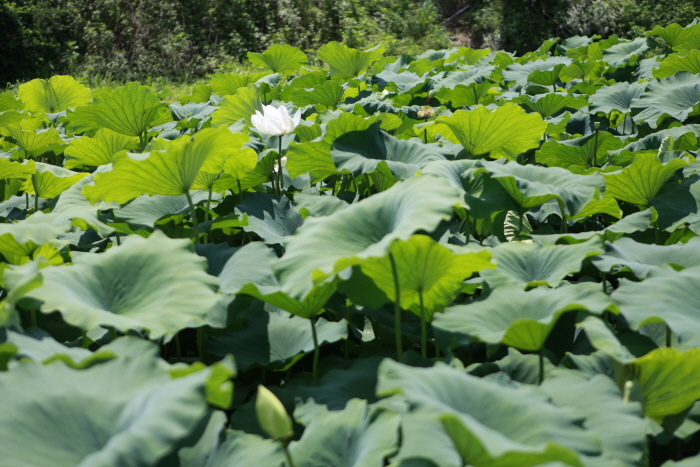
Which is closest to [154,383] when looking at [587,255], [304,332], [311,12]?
[304,332]

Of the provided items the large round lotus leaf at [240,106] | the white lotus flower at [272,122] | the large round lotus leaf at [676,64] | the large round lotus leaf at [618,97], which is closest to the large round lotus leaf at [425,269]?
the white lotus flower at [272,122]

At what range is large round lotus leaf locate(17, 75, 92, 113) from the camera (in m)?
3.04

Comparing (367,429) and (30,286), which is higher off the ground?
(30,286)

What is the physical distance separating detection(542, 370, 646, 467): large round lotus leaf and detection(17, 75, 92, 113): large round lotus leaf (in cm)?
285

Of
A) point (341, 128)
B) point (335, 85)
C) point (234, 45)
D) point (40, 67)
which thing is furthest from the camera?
point (234, 45)

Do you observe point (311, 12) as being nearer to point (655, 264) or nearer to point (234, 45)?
point (234, 45)

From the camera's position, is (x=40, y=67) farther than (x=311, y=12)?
No

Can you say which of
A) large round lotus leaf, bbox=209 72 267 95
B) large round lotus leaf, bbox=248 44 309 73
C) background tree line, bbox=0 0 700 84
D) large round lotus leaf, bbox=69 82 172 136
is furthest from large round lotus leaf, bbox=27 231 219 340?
background tree line, bbox=0 0 700 84

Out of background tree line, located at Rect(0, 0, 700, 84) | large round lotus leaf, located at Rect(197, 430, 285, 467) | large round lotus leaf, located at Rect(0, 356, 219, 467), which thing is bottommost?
background tree line, located at Rect(0, 0, 700, 84)

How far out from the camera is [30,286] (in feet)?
3.03

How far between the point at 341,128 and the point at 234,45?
8.98 m

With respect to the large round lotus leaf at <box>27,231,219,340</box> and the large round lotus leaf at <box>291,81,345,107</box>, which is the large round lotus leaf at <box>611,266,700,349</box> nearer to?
the large round lotus leaf at <box>27,231,219,340</box>

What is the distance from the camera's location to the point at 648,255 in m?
1.30

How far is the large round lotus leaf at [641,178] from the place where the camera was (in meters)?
1.53
